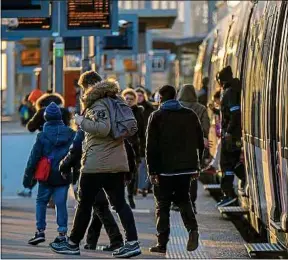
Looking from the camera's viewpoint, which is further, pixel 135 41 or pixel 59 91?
pixel 135 41

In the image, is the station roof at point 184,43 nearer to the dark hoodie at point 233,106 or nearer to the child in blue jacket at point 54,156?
the dark hoodie at point 233,106

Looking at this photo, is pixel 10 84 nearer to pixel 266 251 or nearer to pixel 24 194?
pixel 24 194

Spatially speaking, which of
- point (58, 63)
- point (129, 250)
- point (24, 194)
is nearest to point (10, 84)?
point (58, 63)

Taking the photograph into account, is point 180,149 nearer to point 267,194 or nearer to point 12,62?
point 267,194

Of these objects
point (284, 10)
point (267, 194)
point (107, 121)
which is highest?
point (284, 10)

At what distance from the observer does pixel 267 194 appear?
32.9ft

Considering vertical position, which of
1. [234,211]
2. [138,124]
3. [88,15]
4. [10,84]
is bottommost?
[10,84]

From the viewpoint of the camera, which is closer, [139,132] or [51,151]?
[51,151]

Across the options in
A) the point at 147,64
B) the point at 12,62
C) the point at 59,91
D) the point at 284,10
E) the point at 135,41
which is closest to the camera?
the point at 284,10

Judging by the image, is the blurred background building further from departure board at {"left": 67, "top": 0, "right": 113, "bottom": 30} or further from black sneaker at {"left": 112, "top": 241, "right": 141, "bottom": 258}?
black sneaker at {"left": 112, "top": 241, "right": 141, "bottom": 258}

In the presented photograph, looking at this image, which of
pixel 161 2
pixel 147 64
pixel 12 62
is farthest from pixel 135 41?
pixel 161 2

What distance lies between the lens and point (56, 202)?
11.1m

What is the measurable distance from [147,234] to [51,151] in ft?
6.13

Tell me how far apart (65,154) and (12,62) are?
2252 inches
